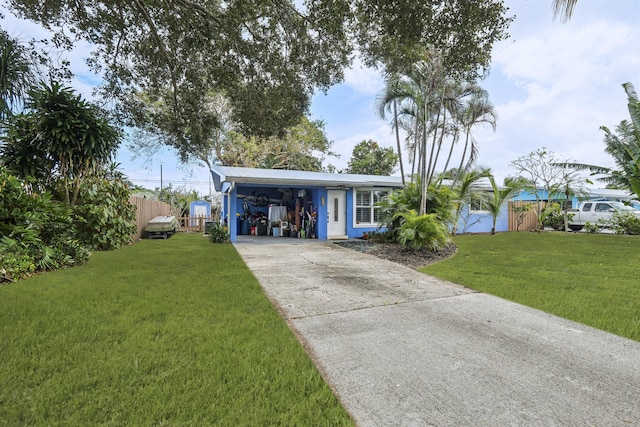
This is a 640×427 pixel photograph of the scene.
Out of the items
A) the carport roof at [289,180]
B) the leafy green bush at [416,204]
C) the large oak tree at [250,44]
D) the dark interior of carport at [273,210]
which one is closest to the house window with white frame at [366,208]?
the carport roof at [289,180]

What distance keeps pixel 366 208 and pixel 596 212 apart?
12217mm

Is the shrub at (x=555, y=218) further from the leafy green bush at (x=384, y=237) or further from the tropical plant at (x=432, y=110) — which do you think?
the leafy green bush at (x=384, y=237)

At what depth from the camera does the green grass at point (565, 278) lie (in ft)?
12.6

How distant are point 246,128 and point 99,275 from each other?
4.70 m

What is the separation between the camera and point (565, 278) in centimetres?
A: 563

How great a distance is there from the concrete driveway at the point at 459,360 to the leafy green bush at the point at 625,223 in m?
13.8

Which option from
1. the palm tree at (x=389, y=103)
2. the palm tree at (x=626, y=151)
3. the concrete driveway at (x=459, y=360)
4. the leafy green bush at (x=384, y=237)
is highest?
the palm tree at (x=389, y=103)

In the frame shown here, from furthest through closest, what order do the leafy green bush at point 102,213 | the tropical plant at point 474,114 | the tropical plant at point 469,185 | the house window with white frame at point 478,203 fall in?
the house window with white frame at point 478,203, the tropical plant at point 469,185, the tropical plant at point 474,114, the leafy green bush at point 102,213

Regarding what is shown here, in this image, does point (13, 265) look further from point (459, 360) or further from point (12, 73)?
point (459, 360)

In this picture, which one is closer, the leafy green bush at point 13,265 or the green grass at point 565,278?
the green grass at point 565,278

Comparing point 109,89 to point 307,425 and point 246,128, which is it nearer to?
point 246,128

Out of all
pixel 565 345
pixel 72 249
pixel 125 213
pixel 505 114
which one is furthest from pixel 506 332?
pixel 505 114

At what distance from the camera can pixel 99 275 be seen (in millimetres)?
5688

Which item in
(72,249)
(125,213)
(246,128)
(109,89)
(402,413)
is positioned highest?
(109,89)
